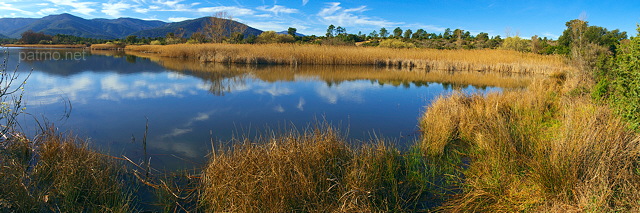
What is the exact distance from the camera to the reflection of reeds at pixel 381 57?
19.5 metres

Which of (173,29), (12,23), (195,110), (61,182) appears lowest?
(61,182)

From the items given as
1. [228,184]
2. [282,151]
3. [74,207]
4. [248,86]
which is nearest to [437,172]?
[282,151]

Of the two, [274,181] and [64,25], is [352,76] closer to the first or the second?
[274,181]

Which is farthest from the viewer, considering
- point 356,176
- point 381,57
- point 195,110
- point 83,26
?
point 83,26

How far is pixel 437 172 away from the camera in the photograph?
3812 mm

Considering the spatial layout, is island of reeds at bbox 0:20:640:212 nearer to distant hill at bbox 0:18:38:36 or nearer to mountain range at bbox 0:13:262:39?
mountain range at bbox 0:13:262:39

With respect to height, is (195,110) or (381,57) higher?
(381,57)

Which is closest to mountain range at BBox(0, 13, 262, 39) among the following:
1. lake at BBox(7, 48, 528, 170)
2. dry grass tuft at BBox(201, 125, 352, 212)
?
lake at BBox(7, 48, 528, 170)

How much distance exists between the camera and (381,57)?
71.8 ft

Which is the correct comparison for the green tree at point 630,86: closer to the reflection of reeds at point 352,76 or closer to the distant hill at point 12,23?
the reflection of reeds at point 352,76

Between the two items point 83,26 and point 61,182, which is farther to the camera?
point 83,26

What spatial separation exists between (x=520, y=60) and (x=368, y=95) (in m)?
14.1

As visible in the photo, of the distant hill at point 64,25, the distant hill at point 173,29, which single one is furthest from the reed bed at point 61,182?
the distant hill at point 64,25

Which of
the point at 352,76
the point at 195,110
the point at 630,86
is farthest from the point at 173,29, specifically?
the point at 630,86
